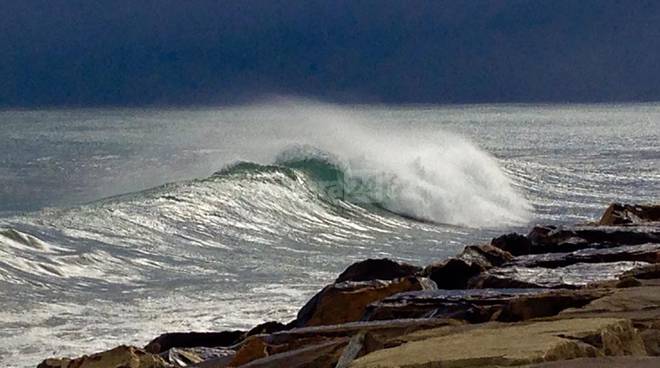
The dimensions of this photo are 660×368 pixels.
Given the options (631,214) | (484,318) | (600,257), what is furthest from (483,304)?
(631,214)

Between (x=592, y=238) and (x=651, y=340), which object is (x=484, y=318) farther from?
(x=592, y=238)

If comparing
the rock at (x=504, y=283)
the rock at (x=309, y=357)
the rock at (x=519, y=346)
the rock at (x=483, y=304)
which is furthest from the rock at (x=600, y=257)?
the rock at (x=519, y=346)

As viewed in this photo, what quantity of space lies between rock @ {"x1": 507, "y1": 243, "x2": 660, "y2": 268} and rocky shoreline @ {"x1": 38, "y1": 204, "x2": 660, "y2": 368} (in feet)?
0.04

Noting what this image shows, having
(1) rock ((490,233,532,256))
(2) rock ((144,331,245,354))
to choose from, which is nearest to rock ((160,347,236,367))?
(2) rock ((144,331,245,354))

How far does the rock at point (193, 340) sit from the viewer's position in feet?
23.7

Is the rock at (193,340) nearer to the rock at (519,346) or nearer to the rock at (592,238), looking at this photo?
the rock at (592,238)

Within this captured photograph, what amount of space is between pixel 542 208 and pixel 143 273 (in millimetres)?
12615

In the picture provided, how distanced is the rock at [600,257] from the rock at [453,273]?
251 millimetres

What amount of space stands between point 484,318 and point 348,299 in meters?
1.83

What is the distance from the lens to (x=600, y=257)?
23.2ft

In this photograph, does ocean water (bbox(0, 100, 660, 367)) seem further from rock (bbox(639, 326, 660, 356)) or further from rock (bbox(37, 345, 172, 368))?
rock (bbox(639, 326, 660, 356))

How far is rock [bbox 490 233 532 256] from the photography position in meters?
8.89

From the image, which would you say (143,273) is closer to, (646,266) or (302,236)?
(302,236)

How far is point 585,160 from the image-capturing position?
42.4m
